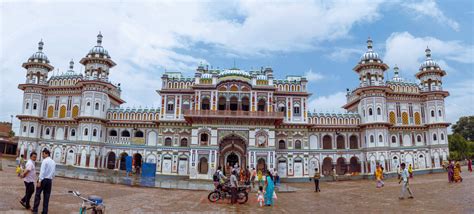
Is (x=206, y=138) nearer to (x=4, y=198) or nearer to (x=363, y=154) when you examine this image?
(x=363, y=154)

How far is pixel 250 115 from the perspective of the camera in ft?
111

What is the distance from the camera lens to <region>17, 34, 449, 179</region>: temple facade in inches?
1364

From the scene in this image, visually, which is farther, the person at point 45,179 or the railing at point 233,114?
the railing at point 233,114

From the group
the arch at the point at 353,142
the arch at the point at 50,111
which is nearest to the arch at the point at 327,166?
the arch at the point at 353,142

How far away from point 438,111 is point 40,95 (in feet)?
152

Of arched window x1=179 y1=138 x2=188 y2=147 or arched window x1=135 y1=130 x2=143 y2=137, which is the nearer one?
arched window x1=179 y1=138 x2=188 y2=147

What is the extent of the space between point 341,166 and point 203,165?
16.5m

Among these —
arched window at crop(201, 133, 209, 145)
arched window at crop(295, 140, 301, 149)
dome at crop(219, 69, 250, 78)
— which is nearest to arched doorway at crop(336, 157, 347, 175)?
arched window at crop(295, 140, 301, 149)

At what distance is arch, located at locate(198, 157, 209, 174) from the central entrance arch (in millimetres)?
1584

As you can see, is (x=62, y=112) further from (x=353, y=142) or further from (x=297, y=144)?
(x=353, y=142)

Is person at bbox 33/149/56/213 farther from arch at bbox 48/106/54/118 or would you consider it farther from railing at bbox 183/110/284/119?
arch at bbox 48/106/54/118

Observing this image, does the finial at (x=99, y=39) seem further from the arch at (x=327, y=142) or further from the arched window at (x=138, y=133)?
the arch at (x=327, y=142)

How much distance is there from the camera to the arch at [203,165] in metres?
34.5

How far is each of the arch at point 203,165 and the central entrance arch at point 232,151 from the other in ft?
5.20
